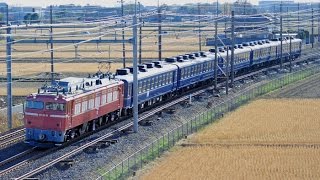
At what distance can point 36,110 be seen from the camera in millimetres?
27672

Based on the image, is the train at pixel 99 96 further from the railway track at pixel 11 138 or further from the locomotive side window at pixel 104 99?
the railway track at pixel 11 138

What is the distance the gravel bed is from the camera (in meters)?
23.7

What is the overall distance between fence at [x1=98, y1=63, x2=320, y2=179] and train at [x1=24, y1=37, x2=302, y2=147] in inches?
132

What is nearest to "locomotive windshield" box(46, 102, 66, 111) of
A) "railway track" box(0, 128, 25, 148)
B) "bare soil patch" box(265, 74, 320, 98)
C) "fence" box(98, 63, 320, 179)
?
"railway track" box(0, 128, 25, 148)

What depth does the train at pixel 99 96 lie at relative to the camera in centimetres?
2756

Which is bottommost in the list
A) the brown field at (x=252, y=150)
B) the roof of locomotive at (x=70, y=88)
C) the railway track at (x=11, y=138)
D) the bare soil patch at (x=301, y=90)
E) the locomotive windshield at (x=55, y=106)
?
the brown field at (x=252, y=150)

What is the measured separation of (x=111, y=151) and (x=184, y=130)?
21.2ft

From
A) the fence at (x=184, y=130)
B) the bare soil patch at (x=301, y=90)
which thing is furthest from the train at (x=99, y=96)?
the bare soil patch at (x=301, y=90)

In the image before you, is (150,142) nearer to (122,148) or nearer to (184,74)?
(122,148)

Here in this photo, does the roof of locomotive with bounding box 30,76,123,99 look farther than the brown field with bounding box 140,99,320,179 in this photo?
Yes

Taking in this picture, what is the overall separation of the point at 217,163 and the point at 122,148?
4.09 m

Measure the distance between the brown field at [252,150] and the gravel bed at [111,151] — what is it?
163 centimetres

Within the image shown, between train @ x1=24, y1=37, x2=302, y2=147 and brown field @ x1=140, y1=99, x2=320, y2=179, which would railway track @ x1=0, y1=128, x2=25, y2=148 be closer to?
train @ x1=24, y1=37, x2=302, y2=147

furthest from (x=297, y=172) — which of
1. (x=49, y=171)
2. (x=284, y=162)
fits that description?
(x=49, y=171)
